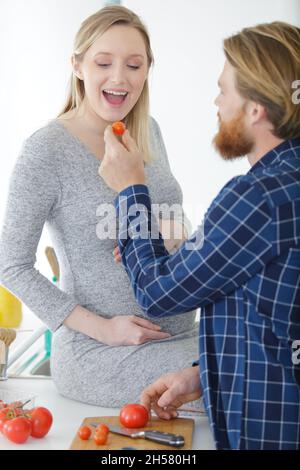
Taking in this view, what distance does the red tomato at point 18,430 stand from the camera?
5.23 ft

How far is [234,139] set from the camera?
60.7 inches

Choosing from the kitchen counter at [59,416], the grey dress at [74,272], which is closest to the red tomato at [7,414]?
the kitchen counter at [59,416]

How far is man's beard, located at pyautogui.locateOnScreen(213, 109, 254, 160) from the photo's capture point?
5.04 ft

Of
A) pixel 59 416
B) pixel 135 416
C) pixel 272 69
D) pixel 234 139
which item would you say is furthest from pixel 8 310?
pixel 272 69

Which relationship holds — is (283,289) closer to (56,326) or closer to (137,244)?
(137,244)

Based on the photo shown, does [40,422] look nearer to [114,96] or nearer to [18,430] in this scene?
Answer: [18,430]

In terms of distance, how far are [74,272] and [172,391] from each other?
442 millimetres

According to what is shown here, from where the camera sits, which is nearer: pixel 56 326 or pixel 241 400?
pixel 241 400

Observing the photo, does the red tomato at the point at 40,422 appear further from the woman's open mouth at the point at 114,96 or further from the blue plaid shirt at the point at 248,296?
the woman's open mouth at the point at 114,96

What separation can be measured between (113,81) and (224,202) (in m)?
0.67

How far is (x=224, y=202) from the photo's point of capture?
1.42 metres

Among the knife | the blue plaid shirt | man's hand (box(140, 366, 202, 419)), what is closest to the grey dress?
man's hand (box(140, 366, 202, 419))

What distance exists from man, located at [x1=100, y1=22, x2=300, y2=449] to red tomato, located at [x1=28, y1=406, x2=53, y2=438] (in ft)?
1.06
